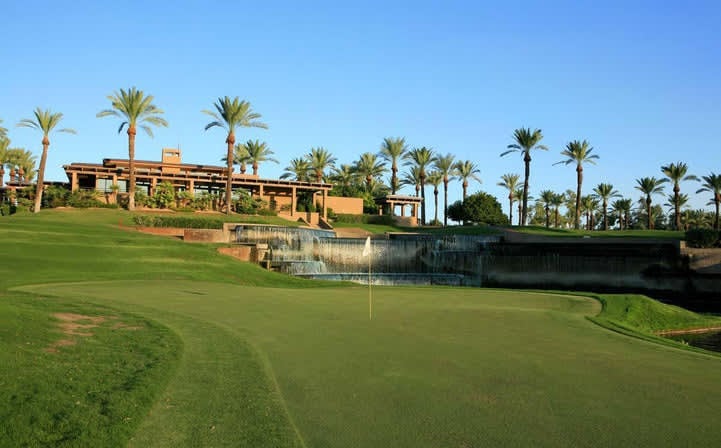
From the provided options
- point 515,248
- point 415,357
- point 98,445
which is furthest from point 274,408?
point 515,248

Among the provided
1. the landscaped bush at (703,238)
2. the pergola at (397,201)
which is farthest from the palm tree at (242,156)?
the landscaped bush at (703,238)

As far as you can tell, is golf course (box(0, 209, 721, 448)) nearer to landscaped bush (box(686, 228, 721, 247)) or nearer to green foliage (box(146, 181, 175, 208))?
landscaped bush (box(686, 228, 721, 247))

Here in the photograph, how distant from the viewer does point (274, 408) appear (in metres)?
6.50

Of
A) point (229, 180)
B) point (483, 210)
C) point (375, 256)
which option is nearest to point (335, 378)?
point (375, 256)

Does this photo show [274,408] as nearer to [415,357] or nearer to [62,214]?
[415,357]

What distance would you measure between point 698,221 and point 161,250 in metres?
109

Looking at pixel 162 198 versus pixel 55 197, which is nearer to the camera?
pixel 55 197

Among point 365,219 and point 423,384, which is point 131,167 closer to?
point 365,219

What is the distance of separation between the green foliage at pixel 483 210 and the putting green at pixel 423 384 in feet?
243

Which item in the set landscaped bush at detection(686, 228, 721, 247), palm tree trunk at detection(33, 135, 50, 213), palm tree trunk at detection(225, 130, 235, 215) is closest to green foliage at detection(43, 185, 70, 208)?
palm tree trunk at detection(33, 135, 50, 213)

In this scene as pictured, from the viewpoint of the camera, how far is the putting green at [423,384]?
5.79 m

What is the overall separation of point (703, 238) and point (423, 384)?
42.5 meters

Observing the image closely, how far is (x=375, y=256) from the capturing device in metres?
44.3

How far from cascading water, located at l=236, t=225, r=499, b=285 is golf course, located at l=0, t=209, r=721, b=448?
21.8 m
